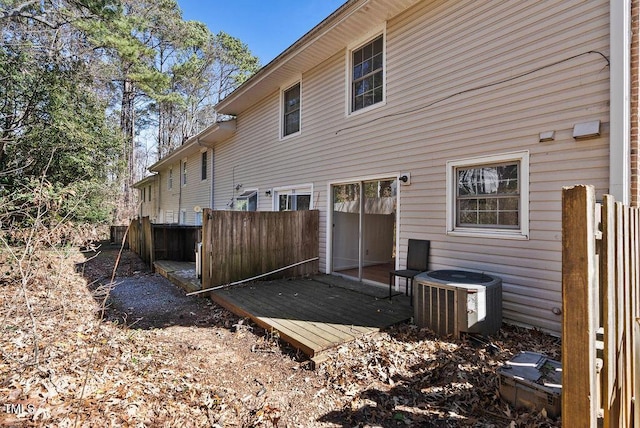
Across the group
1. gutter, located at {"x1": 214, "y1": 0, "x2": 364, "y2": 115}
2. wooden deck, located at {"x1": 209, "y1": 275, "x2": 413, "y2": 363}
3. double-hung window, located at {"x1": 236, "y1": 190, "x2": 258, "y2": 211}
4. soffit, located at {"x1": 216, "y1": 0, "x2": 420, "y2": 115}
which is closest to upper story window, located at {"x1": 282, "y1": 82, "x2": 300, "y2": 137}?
soffit, located at {"x1": 216, "y1": 0, "x2": 420, "y2": 115}

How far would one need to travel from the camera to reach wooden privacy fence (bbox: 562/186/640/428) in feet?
4.42

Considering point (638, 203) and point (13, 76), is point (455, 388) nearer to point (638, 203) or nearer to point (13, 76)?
point (638, 203)

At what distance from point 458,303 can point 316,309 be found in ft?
7.08

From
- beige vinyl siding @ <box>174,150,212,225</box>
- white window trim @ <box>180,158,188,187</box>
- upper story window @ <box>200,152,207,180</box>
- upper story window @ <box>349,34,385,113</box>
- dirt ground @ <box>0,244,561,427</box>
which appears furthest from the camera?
white window trim @ <box>180,158,188,187</box>

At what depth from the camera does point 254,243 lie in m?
6.82

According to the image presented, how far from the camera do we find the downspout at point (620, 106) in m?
3.52

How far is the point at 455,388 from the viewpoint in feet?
9.88

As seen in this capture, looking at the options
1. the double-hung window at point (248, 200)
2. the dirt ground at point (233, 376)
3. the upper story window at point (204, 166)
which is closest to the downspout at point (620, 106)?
the dirt ground at point (233, 376)

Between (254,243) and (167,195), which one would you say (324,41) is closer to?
(254,243)

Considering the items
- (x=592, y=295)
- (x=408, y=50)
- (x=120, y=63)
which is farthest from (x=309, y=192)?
(x=120, y=63)

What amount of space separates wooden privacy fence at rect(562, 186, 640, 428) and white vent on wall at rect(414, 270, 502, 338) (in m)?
1.88

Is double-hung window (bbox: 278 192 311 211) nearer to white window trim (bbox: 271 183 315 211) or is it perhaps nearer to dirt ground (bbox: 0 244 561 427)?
white window trim (bbox: 271 183 315 211)

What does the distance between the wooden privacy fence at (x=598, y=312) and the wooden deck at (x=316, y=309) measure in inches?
100

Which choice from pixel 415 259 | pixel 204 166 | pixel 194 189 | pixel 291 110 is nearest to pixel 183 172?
pixel 194 189
